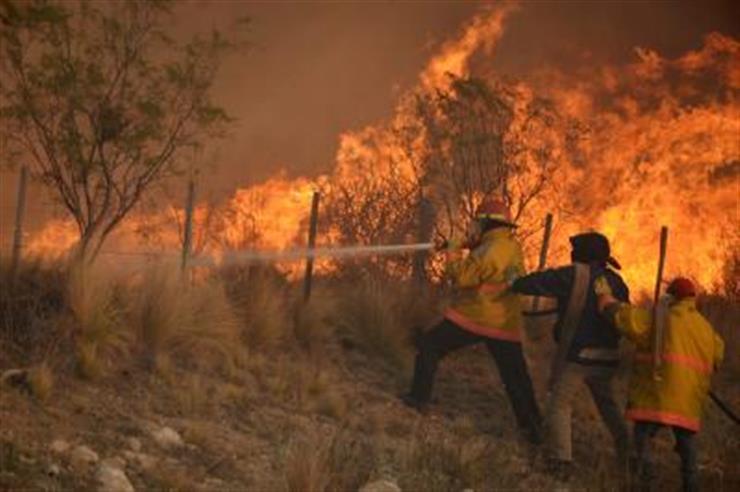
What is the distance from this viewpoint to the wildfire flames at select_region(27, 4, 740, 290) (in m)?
18.0

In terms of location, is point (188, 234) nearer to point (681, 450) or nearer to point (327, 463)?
point (327, 463)

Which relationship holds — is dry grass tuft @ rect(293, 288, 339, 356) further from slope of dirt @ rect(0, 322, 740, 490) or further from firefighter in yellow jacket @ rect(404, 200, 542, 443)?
firefighter in yellow jacket @ rect(404, 200, 542, 443)

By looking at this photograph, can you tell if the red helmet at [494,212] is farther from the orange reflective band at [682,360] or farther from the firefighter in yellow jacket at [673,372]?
the orange reflective band at [682,360]

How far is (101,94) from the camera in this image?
12414 mm

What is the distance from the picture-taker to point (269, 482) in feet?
22.6

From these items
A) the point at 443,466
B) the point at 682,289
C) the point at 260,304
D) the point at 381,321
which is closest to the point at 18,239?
the point at 260,304

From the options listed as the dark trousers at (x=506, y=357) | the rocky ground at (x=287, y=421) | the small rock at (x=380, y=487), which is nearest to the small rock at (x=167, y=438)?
the rocky ground at (x=287, y=421)

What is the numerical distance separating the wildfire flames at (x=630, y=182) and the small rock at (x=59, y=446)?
1014cm

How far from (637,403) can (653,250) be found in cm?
1088

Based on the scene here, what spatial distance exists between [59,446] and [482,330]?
3665 millimetres

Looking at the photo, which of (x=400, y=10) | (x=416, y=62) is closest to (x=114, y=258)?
(x=416, y=62)

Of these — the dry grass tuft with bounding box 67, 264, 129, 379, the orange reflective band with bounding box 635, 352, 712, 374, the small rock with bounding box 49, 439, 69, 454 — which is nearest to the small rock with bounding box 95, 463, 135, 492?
the small rock with bounding box 49, 439, 69, 454

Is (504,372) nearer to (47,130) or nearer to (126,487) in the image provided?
(126,487)

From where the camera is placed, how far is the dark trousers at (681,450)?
26.4 ft
